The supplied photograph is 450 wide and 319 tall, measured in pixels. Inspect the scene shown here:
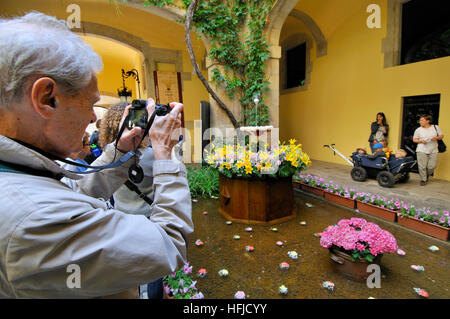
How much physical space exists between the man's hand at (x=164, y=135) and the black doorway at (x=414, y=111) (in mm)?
6346

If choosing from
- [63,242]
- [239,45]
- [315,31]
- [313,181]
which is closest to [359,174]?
[313,181]

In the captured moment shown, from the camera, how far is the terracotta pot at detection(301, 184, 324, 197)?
432cm

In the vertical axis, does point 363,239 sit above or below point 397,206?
above

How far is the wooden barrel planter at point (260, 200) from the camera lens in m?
3.20

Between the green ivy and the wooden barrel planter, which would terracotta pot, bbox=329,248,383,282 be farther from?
the green ivy

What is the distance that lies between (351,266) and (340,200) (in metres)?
2.09

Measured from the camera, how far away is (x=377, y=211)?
336 centimetres

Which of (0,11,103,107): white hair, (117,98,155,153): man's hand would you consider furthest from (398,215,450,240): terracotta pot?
(0,11,103,107): white hair

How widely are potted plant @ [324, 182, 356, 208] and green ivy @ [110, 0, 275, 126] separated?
204 cm

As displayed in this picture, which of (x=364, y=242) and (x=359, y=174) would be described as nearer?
(x=364, y=242)

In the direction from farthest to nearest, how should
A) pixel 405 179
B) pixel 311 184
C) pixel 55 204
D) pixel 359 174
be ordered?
pixel 359 174 → pixel 405 179 → pixel 311 184 → pixel 55 204

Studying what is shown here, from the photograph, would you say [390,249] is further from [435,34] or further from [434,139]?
[435,34]

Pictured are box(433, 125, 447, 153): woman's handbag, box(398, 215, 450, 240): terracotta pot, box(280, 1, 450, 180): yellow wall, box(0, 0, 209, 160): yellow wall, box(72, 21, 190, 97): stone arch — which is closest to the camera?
box(398, 215, 450, 240): terracotta pot

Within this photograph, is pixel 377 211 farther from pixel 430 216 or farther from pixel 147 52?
pixel 147 52
